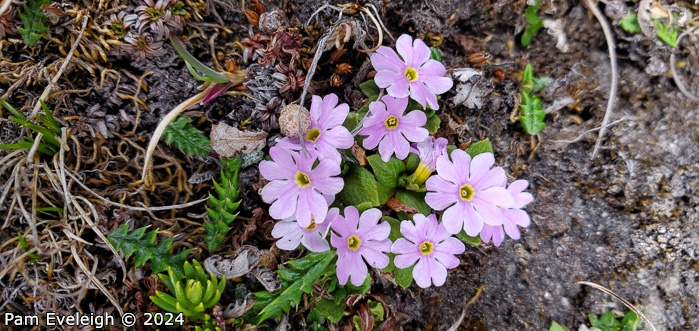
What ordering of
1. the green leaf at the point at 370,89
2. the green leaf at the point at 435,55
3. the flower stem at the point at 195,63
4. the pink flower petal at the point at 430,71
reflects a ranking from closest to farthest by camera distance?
the flower stem at the point at 195,63
the pink flower petal at the point at 430,71
the green leaf at the point at 370,89
the green leaf at the point at 435,55

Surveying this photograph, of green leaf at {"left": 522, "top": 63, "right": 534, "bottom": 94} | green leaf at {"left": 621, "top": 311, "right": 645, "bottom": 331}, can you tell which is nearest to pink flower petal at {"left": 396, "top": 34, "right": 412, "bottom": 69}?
green leaf at {"left": 522, "top": 63, "right": 534, "bottom": 94}

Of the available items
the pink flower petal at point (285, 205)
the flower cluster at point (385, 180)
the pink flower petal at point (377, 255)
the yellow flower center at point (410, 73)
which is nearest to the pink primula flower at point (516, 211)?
the flower cluster at point (385, 180)

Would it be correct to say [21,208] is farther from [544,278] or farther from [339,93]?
[544,278]

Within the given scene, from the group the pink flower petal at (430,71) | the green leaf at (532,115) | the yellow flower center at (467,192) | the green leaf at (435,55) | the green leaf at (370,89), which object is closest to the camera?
the yellow flower center at (467,192)

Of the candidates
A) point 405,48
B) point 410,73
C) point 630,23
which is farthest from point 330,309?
point 630,23

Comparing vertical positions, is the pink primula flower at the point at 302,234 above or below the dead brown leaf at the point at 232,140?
below

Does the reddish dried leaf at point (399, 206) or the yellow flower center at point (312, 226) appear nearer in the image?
the yellow flower center at point (312, 226)

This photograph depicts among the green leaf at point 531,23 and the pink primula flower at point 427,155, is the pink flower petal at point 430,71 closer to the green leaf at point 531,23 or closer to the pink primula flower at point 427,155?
the pink primula flower at point 427,155

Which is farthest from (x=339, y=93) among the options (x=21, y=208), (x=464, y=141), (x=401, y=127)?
(x=21, y=208)
